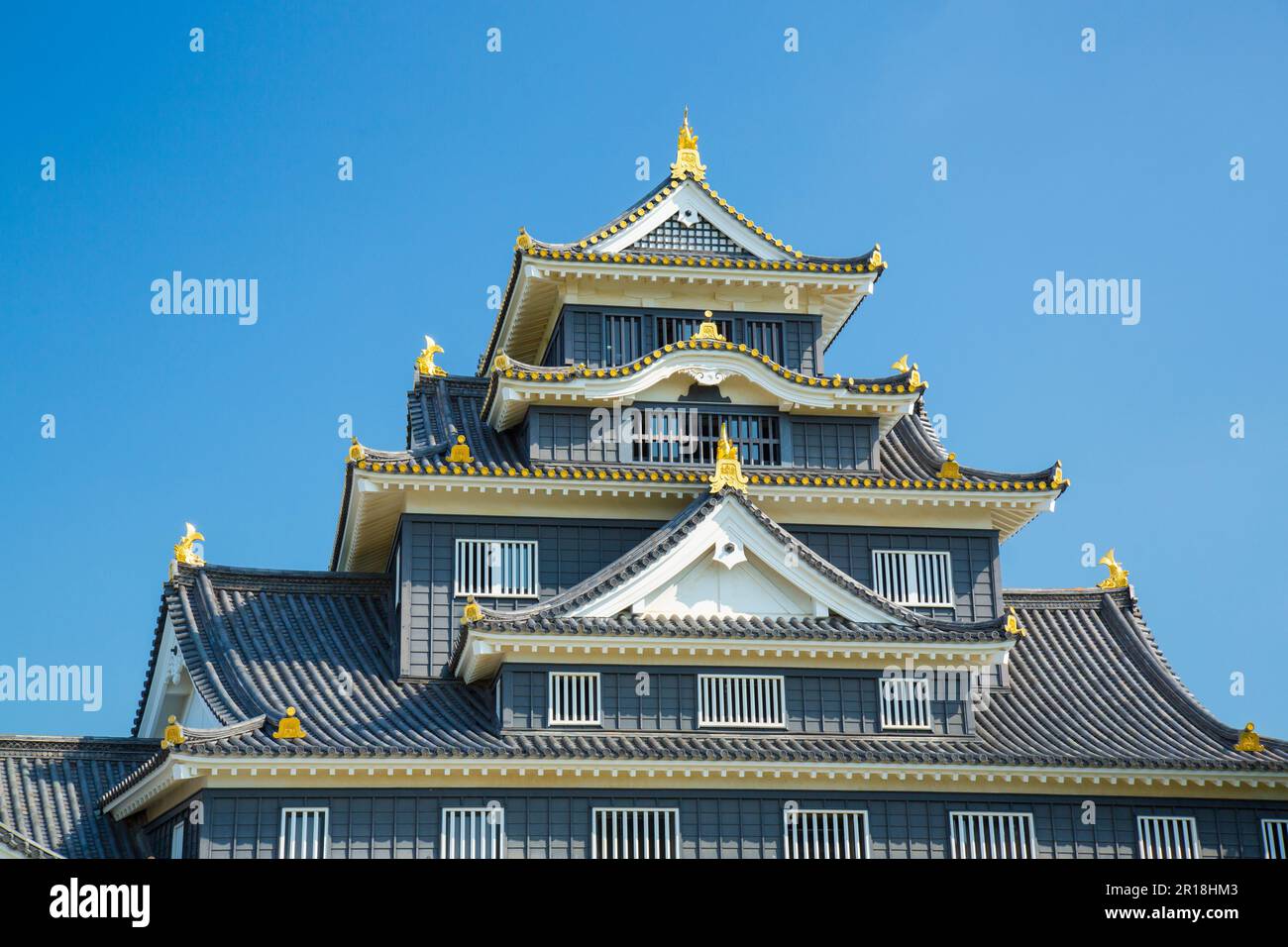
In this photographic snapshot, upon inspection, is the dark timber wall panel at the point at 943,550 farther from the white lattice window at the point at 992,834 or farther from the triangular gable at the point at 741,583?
the white lattice window at the point at 992,834

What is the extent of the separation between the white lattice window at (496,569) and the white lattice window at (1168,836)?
39.5 ft

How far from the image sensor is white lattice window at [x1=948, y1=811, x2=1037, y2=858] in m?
30.8

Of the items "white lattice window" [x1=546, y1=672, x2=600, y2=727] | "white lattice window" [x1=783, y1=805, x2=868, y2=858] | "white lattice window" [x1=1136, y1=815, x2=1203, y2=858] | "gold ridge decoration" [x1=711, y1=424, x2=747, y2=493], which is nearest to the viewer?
"white lattice window" [x1=783, y1=805, x2=868, y2=858]

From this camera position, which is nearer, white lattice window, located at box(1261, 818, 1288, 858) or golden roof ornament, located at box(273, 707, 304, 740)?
golden roof ornament, located at box(273, 707, 304, 740)

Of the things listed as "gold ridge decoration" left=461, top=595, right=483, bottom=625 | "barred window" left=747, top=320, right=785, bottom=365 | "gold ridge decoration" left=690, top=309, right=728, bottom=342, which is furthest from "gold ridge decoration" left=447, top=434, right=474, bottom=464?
"barred window" left=747, top=320, right=785, bottom=365

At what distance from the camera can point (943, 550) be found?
114 feet

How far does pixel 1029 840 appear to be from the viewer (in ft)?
102

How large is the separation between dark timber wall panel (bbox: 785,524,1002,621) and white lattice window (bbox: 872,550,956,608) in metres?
0.12

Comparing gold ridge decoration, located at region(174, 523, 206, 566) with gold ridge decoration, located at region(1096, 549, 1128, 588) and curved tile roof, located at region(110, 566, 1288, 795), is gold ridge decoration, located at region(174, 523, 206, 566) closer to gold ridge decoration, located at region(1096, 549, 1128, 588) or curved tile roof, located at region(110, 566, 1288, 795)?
curved tile roof, located at region(110, 566, 1288, 795)

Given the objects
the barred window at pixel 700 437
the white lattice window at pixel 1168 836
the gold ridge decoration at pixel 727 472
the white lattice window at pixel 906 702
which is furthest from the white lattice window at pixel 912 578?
the white lattice window at pixel 1168 836

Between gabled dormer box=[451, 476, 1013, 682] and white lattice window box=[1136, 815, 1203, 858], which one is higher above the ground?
gabled dormer box=[451, 476, 1013, 682]

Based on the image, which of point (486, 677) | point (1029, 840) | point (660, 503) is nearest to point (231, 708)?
point (486, 677)

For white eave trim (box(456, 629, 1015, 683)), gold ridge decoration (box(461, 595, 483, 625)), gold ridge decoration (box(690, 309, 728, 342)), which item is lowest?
Result: white eave trim (box(456, 629, 1015, 683))

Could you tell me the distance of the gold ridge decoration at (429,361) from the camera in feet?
125
